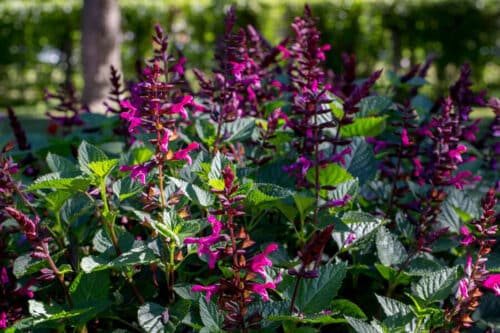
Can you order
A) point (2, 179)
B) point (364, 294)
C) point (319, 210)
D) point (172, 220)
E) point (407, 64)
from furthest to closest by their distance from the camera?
point (407, 64) → point (364, 294) → point (319, 210) → point (2, 179) → point (172, 220)

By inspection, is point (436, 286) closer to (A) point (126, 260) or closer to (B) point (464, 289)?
(B) point (464, 289)

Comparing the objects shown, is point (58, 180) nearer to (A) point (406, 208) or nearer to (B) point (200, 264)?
(B) point (200, 264)

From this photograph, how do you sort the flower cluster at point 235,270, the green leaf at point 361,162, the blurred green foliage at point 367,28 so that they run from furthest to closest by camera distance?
the blurred green foliage at point 367,28 < the green leaf at point 361,162 < the flower cluster at point 235,270

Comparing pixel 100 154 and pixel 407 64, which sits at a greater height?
pixel 100 154

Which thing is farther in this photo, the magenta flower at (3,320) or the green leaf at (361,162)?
the green leaf at (361,162)

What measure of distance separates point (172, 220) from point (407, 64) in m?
11.1

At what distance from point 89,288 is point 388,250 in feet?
2.81

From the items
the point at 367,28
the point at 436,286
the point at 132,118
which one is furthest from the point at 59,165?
the point at 367,28

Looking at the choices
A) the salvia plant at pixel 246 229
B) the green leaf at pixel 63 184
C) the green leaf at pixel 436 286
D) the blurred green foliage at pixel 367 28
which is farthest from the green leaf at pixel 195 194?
the blurred green foliage at pixel 367 28

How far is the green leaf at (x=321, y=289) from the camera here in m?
1.58

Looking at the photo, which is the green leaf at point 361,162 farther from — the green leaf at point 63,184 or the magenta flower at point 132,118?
the green leaf at point 63,184

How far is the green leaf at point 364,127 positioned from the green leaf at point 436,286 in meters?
0.60

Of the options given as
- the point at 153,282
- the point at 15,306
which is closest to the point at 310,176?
the point at 153,282

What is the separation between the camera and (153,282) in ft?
6.17
